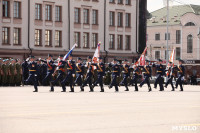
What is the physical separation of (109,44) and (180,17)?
115 feet

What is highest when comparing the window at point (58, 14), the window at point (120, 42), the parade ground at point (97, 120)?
the window at point (58, 14)

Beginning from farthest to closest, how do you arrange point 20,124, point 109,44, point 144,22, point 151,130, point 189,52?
point 189,52
point 144,22
point 109,44
point 20,124
point 151,130

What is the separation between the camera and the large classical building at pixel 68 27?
55719mm

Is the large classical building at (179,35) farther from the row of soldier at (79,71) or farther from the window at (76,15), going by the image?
the row of soldier at (79,71)

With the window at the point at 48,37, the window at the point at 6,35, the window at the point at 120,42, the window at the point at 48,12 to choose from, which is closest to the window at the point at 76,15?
the window at the point at 48,12

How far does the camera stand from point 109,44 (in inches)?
2603

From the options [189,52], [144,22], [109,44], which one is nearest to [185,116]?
[109,44]

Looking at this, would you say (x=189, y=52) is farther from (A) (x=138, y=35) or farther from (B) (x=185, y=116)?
(B) (x=185, y=116)

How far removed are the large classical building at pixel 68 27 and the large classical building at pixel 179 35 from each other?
29.0m

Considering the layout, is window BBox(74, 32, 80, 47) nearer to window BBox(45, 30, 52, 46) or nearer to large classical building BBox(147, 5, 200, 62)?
window BBox(45, 30, 52, 46)

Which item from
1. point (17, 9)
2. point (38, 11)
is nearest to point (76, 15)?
point (38, 11)

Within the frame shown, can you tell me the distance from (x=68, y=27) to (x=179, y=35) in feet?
133

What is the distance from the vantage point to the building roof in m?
99.1

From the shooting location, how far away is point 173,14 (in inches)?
3962
